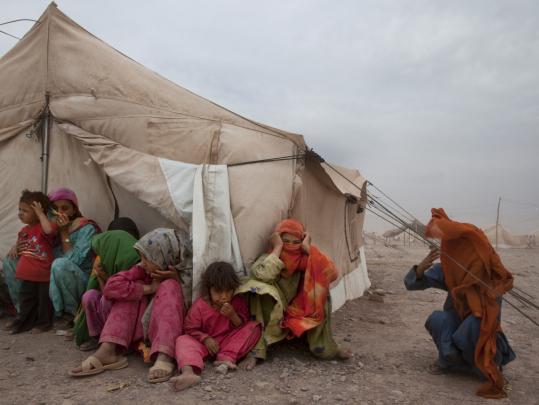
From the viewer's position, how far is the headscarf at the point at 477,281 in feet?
9.38

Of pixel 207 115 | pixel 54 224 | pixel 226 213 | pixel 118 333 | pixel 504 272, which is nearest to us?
pixel 504 272

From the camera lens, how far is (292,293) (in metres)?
3.65

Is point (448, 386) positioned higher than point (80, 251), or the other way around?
point (80, 251)

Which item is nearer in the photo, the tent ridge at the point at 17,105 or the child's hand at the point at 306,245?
the child's hand at the point at 306,245

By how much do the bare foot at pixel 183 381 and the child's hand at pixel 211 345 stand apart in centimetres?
35

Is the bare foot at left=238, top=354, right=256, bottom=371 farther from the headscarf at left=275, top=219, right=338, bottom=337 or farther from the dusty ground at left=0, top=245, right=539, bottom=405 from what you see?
the headscarf at left=275, top=219, right=338, bottom=337

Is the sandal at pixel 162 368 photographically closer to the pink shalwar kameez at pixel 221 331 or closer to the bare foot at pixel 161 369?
the bare foot at pixel 161 369

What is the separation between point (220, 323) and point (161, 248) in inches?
27.3

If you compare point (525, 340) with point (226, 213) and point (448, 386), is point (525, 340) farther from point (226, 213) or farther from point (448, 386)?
point (226, 213)

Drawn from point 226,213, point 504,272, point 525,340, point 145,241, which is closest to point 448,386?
point 504,272

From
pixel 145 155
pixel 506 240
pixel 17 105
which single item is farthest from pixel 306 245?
pixel 506 240

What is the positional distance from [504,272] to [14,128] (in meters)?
4.74

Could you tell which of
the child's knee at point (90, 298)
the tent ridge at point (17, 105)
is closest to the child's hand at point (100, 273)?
the child's knee at point (90, 298)

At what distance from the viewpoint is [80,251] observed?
3992mm
